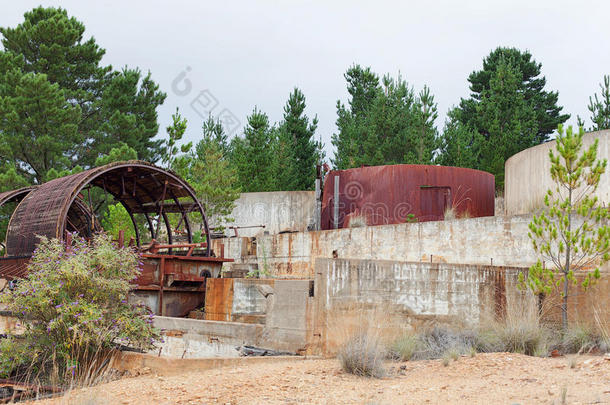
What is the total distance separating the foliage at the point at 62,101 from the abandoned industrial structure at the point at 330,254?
9.61ft

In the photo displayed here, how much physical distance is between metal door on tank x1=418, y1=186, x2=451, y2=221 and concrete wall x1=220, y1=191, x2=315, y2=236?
7953mm

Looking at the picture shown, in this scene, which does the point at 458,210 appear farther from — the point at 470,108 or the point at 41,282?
the point at 470,108

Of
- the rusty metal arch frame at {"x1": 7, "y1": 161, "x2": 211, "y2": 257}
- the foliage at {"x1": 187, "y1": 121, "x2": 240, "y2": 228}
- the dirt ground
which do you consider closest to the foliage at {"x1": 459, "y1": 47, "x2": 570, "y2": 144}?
the foliage at {"x1": 187, "y1": 121, "x2": 240, "y2": 228}

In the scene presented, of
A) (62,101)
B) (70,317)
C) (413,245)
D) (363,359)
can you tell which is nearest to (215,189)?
(62,101)

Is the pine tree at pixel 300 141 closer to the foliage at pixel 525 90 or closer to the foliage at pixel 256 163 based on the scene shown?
the foliage at pixel 256 163

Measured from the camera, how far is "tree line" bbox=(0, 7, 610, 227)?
2638 centimetres

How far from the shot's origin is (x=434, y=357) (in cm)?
1087

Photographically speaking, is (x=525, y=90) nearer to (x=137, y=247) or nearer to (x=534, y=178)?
(x=534, y=178)

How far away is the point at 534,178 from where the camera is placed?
1733cm

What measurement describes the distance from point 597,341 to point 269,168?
24.3 meters

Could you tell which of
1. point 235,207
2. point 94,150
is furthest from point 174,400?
point 94,150

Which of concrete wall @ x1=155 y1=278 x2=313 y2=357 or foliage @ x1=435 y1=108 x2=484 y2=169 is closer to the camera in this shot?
concrete wall @ x1=155 y1=278 x2=313 y2=357

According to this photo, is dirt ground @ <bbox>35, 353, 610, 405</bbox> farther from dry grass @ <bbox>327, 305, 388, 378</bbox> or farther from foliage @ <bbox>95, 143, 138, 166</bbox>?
foliage @ <bbox>95, 143, 138, 166</bbox>

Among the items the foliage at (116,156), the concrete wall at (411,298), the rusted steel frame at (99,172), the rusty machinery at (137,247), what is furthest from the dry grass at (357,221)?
the foliage at (116,156)
